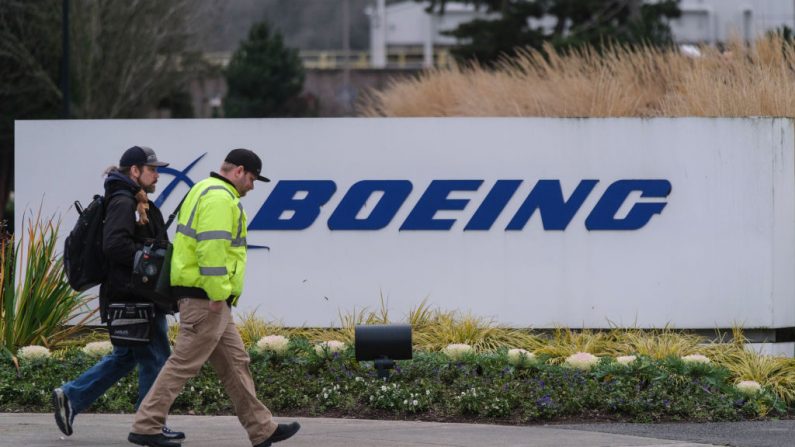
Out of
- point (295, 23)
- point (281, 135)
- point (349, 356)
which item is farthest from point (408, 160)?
point (295, 23)

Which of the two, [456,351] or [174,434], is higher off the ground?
[174,434]

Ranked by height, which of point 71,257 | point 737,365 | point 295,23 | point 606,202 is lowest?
point 295,23

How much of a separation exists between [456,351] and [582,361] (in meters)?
1.05

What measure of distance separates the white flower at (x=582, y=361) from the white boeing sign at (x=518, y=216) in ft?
4.88

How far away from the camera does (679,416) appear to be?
402 inches

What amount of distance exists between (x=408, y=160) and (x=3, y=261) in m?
A: 3.89

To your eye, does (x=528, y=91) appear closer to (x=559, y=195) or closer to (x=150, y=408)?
(x=559, y=195)

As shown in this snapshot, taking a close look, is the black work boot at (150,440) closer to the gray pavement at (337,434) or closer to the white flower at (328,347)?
→ the gray pavement at (337,434)

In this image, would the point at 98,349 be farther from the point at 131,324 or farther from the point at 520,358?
the point at 520,358

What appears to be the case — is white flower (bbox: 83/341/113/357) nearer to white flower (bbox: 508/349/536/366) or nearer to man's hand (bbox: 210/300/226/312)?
white flower (bbox: 508/349/536/366)

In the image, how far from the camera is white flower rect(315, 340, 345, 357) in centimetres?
1110

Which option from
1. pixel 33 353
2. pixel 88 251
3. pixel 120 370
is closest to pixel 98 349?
pixel 33 353

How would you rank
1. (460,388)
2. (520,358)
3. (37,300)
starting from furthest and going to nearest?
(37,300), (520,358), (460,388)

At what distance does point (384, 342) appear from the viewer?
33.1 ft
